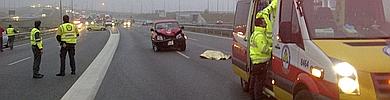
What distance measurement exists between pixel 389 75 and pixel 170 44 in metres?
20.3

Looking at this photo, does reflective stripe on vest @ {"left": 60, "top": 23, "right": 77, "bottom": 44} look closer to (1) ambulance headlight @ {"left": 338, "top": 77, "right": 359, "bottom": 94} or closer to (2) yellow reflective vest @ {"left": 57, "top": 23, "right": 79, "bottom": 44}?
(2) yellow reflective vest @ {"left": 57, "top": 23, "right": 79, "bottom": 44}

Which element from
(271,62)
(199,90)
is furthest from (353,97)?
(199,90)

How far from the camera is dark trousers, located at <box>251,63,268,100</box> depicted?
26.3ft

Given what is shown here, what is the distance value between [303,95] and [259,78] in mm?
2234

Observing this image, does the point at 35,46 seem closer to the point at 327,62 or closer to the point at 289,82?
the point at 289,82

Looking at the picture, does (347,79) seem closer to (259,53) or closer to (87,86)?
(259,53)

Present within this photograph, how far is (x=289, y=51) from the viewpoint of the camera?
6387mm

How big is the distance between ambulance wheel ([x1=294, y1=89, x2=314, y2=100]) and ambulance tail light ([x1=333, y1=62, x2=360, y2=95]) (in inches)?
22.8

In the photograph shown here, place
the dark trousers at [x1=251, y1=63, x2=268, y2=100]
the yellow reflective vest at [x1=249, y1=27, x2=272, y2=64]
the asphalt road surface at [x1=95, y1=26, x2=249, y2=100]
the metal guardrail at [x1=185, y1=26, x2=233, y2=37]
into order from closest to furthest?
the yellow reflective vest at [x1=249, y1=27, x2=272, y2=64] → the dark trousers at [x1=251, y1=63, x2=268, y2=100] → the asphalt road surface at [x1=95, y1=26, x2=249, y2=100] → the metal guardrail at [x1=185, y1=26, x2=233, y2=37]

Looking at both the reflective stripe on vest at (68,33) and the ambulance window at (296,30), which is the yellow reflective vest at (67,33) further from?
the ambulance window at (296,30)

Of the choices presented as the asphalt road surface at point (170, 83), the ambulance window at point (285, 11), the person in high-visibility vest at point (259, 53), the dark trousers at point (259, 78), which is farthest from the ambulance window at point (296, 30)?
the asphalt road surface at point (170, 83)

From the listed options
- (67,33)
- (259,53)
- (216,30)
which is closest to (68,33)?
(67,33)

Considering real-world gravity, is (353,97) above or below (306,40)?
below

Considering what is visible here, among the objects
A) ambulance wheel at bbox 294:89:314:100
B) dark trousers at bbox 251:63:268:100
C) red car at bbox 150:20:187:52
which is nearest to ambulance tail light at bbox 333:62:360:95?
ambulance wheel at bbox 294:89:314:100
